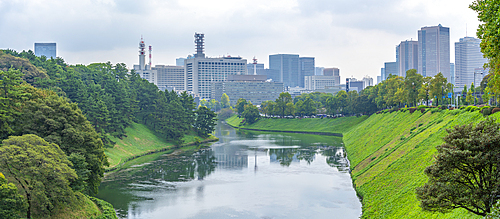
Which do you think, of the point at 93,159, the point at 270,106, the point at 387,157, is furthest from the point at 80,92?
the point at 270,106

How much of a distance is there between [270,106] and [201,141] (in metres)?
57.5

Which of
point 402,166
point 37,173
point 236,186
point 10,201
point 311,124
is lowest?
point 236,186

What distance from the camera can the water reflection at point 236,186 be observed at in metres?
37.6

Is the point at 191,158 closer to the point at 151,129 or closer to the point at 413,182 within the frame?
the point at 151,129

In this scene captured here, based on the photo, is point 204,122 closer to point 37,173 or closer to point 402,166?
point 402,166

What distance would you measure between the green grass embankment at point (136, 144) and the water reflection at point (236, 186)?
470 centimetres

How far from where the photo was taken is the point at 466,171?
57.7ft

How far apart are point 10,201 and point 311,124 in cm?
10780

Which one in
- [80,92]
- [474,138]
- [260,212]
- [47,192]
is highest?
[80,92]

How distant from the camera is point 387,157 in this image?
1756 inches

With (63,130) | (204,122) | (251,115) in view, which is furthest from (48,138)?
(251,115)

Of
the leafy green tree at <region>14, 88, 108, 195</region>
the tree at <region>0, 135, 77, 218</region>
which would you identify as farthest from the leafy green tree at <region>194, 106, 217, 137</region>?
the tree at <region>0, 135, 77, 218</region>

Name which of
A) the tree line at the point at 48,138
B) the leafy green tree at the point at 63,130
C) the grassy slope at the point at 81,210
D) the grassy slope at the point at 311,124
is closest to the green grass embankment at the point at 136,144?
the tree line at the point at 48,138

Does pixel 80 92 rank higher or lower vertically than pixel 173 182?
higher
